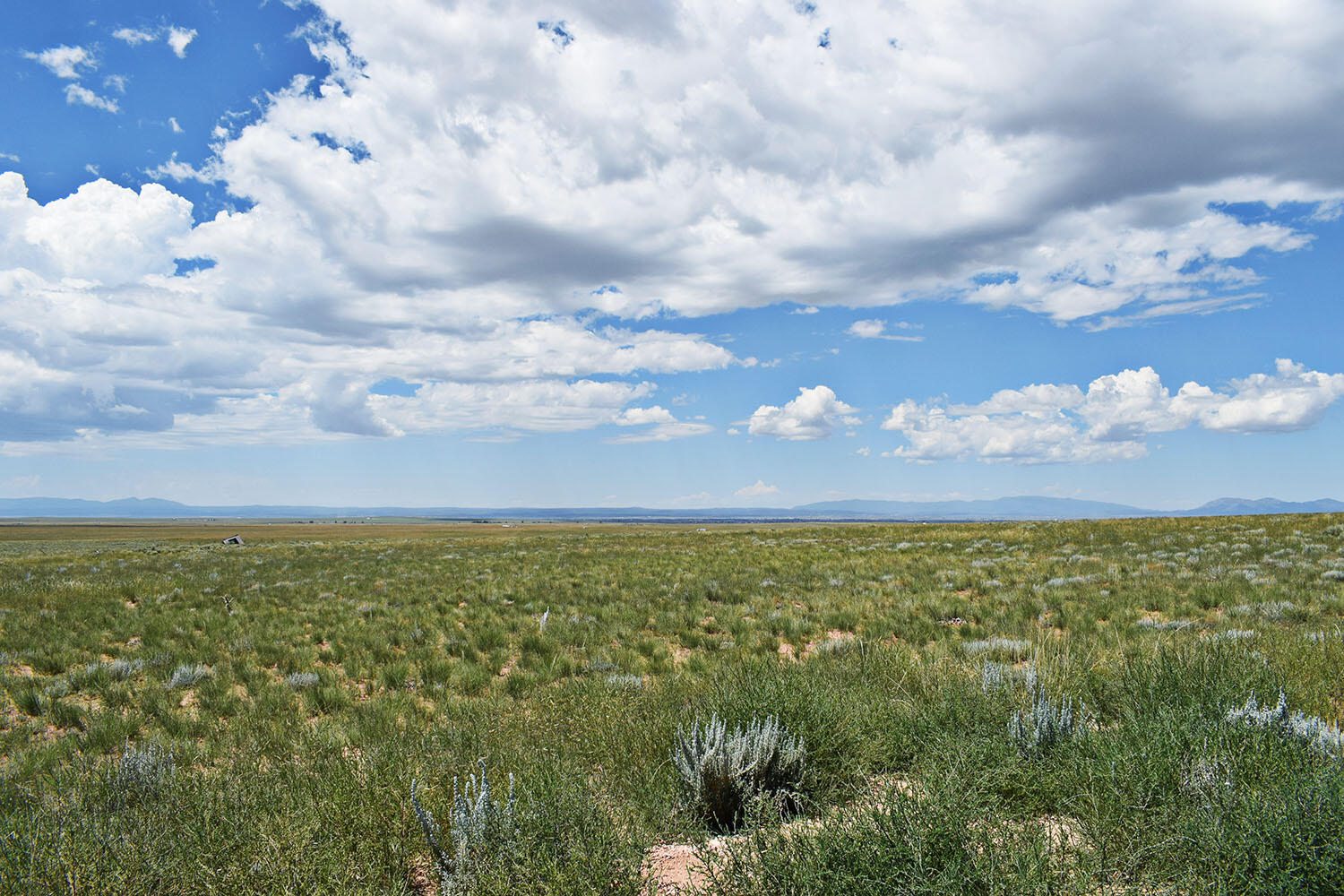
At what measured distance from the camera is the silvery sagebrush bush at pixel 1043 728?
4.36m

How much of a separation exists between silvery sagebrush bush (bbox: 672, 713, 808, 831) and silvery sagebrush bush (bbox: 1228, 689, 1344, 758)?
2.76m

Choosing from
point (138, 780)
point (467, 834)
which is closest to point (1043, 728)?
point (467, 834)

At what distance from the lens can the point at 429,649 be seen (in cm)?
1183

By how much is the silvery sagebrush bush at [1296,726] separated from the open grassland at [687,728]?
0.03 m

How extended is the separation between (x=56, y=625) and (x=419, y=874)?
1701 cm

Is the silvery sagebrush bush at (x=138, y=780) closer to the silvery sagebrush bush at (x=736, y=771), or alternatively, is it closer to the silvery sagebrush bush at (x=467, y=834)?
the silvery sagebrush bush at (x=467, y=834)

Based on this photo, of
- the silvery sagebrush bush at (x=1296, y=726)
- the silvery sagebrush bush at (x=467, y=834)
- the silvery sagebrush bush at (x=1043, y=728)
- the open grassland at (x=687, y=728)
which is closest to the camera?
the open grassland at (x=687, y=728)

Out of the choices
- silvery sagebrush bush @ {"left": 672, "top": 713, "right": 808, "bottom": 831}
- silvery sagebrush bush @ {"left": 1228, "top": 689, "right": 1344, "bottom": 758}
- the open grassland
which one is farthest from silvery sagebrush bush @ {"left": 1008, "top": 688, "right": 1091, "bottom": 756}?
silvery sagebrush bush @ {"left": 672, "top": 713, "right": 808, "bottom": 831}

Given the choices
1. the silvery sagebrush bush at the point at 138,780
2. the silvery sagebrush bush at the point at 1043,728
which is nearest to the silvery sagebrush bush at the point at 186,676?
the silvery sagebrush bush at the point at 138,780

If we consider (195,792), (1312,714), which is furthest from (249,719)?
(1312,714)

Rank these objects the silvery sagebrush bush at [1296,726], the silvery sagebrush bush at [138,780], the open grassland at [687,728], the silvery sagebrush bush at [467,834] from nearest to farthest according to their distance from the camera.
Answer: the open grassland at [687,728] → the silvery sagebrush bush at [467,834] → the silvery sagebrush bush at [1296,726] → the silvery sagebrush bush at [138,780]

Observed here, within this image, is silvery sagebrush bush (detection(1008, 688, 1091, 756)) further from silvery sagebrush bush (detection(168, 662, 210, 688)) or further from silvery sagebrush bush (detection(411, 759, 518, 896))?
silvery sagebrush bush (detection(168, 662, 210, 688))

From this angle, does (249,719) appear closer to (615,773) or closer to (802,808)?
(615,773)

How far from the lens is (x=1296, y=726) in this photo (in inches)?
153
